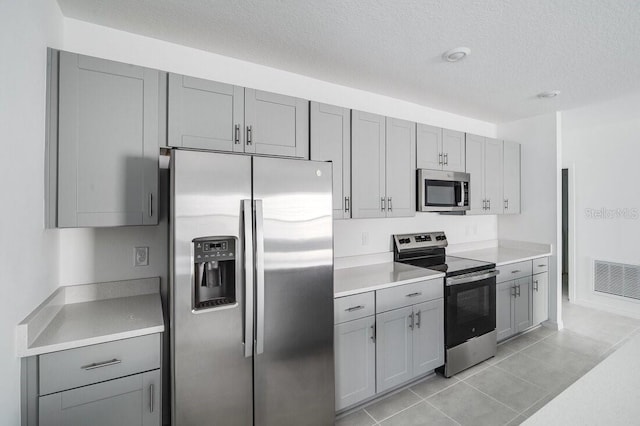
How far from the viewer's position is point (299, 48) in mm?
2145

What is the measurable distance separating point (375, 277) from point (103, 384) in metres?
1.81

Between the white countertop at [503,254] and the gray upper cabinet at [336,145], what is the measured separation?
70.7 inches

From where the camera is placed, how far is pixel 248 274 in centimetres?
161

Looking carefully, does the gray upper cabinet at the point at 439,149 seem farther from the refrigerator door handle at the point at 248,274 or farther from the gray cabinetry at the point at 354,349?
the refrigerator door handle at the point at 248,274

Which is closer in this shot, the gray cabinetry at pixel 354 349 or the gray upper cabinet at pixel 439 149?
the gray cabinetry at pixel 354 349

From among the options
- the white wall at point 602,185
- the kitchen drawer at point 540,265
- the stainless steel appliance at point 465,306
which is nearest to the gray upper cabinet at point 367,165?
the stainless steel appliance at point 465,306

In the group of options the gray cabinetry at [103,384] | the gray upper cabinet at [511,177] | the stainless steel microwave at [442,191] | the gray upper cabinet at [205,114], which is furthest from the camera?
the gray upper cabinet at [511,177]

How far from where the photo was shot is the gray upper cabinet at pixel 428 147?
9.50 feet

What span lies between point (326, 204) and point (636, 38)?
7.67 feet

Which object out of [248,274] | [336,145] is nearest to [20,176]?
[248,274]

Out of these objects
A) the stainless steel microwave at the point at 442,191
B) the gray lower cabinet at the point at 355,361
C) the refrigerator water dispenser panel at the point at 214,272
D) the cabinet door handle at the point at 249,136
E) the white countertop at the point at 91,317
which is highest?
the cabinet door handle at the point at 249,136

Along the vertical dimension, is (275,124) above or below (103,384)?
above

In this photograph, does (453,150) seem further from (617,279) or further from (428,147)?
(617,279)

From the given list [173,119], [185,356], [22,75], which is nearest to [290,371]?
[185,356]
